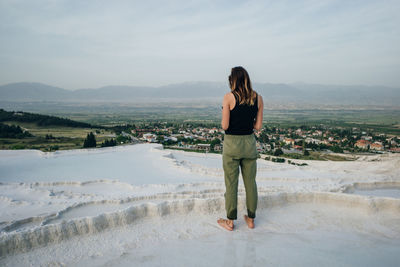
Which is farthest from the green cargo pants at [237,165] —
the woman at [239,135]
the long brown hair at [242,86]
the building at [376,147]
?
the building at [376,147]

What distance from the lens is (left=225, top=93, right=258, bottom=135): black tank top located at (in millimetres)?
2781

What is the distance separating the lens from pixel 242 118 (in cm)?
281

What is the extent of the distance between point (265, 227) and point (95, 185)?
400 centimetres

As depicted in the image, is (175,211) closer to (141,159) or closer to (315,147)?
(141,159)

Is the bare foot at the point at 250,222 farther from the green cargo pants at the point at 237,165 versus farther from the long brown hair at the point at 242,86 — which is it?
the long brown hair at the point at 242,86

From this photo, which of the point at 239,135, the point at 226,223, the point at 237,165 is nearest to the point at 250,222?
the point at 226,223

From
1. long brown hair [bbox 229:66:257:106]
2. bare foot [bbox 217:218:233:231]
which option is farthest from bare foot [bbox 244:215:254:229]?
long brown hair [bbox 229:66:257:106]

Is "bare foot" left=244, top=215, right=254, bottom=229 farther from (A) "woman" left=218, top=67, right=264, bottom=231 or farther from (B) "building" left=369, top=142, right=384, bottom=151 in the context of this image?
(B) "building" left=369, top=142, right=384, bottom=151

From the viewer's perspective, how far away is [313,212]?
335 centimetres

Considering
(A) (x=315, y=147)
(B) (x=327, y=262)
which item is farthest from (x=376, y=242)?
(A) (x=315, y=147)

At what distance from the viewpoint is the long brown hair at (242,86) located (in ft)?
9.05

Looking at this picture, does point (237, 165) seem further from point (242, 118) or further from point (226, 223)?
point (226, 223)

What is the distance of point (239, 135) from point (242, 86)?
0.53 m

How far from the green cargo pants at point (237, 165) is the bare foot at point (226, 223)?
5 centimetres
